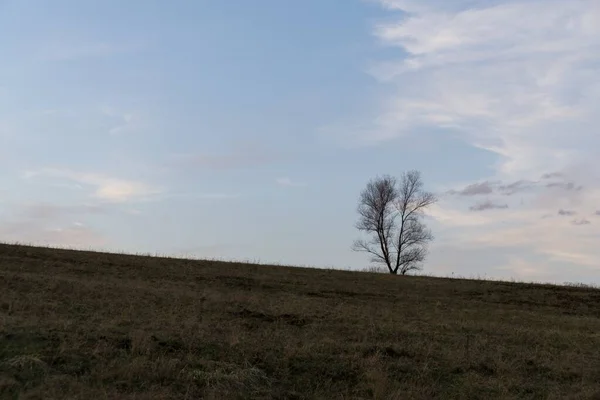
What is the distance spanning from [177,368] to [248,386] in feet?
4.38

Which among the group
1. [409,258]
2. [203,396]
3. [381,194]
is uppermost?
[381,194]

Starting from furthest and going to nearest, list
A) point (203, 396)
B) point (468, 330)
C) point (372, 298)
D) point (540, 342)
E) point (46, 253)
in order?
point (46, 253) → point (372, 298) → point (468, 330) → point (540, 342) → point (203, 396)

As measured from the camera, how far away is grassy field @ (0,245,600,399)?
9.70 m

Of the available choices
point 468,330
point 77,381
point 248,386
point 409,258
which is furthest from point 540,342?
point 409,258

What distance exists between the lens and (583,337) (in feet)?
57.8

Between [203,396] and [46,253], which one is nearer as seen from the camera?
[203,396]

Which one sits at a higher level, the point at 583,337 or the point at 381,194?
the point at 381,194

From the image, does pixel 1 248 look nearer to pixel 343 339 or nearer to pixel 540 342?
pixel 343 339

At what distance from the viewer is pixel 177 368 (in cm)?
1012

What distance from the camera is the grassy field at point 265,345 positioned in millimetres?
9695

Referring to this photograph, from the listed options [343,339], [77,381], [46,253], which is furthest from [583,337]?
[46,253]

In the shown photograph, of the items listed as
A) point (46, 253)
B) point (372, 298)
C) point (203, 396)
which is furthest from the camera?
point (46, 253)

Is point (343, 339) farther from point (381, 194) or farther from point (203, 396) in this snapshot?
point (381, 194)

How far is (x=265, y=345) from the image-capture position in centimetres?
1227
